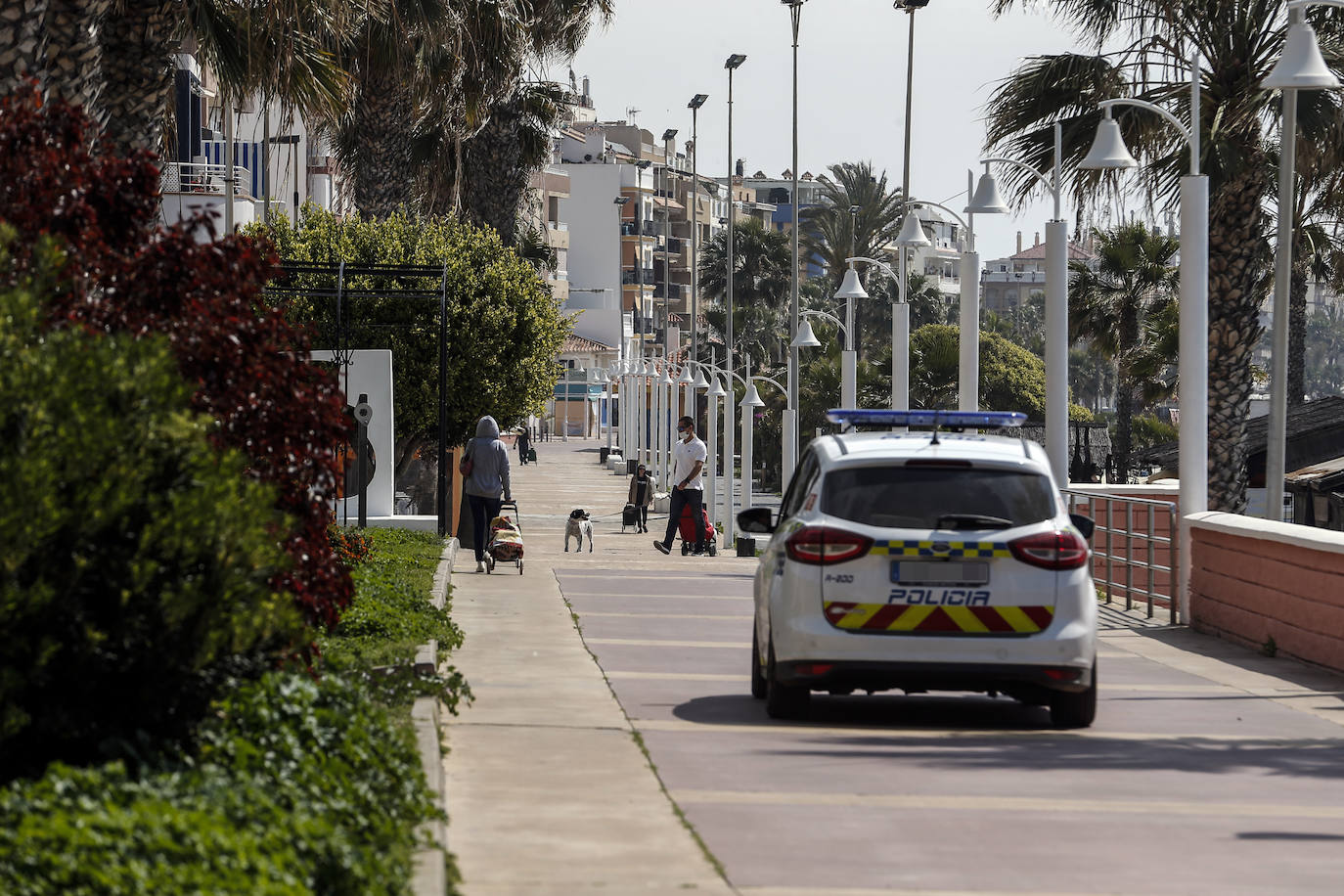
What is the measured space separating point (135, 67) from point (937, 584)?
8.30 meters

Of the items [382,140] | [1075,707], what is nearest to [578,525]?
[382,140]

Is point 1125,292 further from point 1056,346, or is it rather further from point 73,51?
point 73,51

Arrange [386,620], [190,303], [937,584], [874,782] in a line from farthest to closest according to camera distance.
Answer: [386,620]
[937,584]
[874,782]
[190,303]

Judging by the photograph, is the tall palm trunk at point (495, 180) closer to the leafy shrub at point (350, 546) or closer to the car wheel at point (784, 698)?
the leafy shrub at point (350, 546)

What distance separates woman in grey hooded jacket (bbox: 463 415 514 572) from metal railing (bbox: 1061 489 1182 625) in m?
6.37

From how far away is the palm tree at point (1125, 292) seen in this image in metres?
56.0

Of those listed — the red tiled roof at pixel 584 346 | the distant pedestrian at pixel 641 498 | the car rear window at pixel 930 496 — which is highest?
the red tiled roof at pixel 584 346

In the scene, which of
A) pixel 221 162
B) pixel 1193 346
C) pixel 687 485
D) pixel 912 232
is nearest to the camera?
→ pixel 1193 346

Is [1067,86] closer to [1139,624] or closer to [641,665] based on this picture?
[1139,624]

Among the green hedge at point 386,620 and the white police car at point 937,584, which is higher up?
the white police car at point 937,584

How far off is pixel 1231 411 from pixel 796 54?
94.6 feet

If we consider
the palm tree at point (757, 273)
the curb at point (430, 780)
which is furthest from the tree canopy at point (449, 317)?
the palm tree at point (757, 273)

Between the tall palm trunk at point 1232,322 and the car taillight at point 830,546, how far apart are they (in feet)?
57.8

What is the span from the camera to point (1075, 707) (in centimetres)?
1149
